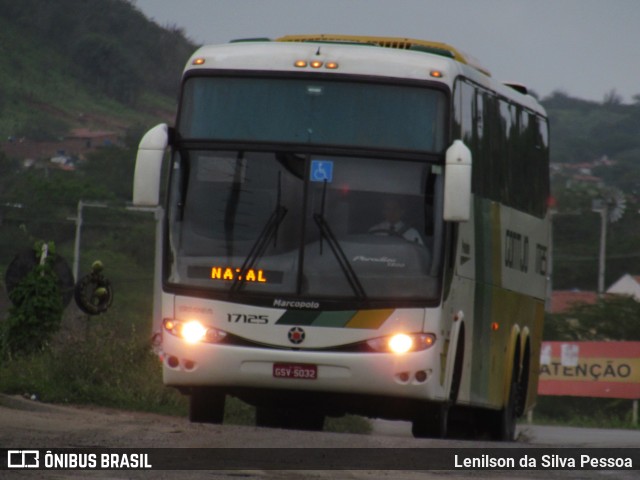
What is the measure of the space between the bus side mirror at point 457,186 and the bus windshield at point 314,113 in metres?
0.46

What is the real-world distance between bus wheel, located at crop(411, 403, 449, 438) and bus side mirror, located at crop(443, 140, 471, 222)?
2.09 m

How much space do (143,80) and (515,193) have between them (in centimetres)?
12681

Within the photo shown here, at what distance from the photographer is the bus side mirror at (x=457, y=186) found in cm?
1562

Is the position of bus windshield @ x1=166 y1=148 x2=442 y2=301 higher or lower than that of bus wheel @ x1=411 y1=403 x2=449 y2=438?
higher

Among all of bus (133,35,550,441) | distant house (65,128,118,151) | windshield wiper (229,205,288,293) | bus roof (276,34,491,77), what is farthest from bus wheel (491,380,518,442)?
distant house (65,128,118,151)

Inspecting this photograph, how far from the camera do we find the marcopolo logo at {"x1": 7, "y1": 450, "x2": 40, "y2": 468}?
455 inches

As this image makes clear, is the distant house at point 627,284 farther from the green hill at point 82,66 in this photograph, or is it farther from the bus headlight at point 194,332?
the bus headlight at point 194,332

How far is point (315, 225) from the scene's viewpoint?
15914 mm

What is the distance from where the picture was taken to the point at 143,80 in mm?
145375

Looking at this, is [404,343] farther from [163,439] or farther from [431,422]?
[163,439]

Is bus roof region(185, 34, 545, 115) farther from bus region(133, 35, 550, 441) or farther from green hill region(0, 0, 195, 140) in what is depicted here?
green hill region(0, 0, 195, 140)

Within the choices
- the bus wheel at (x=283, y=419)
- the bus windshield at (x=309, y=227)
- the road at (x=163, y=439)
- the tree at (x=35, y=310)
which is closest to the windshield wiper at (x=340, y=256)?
the bus windshield at (x=309, y=227)

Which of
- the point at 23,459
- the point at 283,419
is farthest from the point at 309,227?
the point at 23,459

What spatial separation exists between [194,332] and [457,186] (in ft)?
8.96
